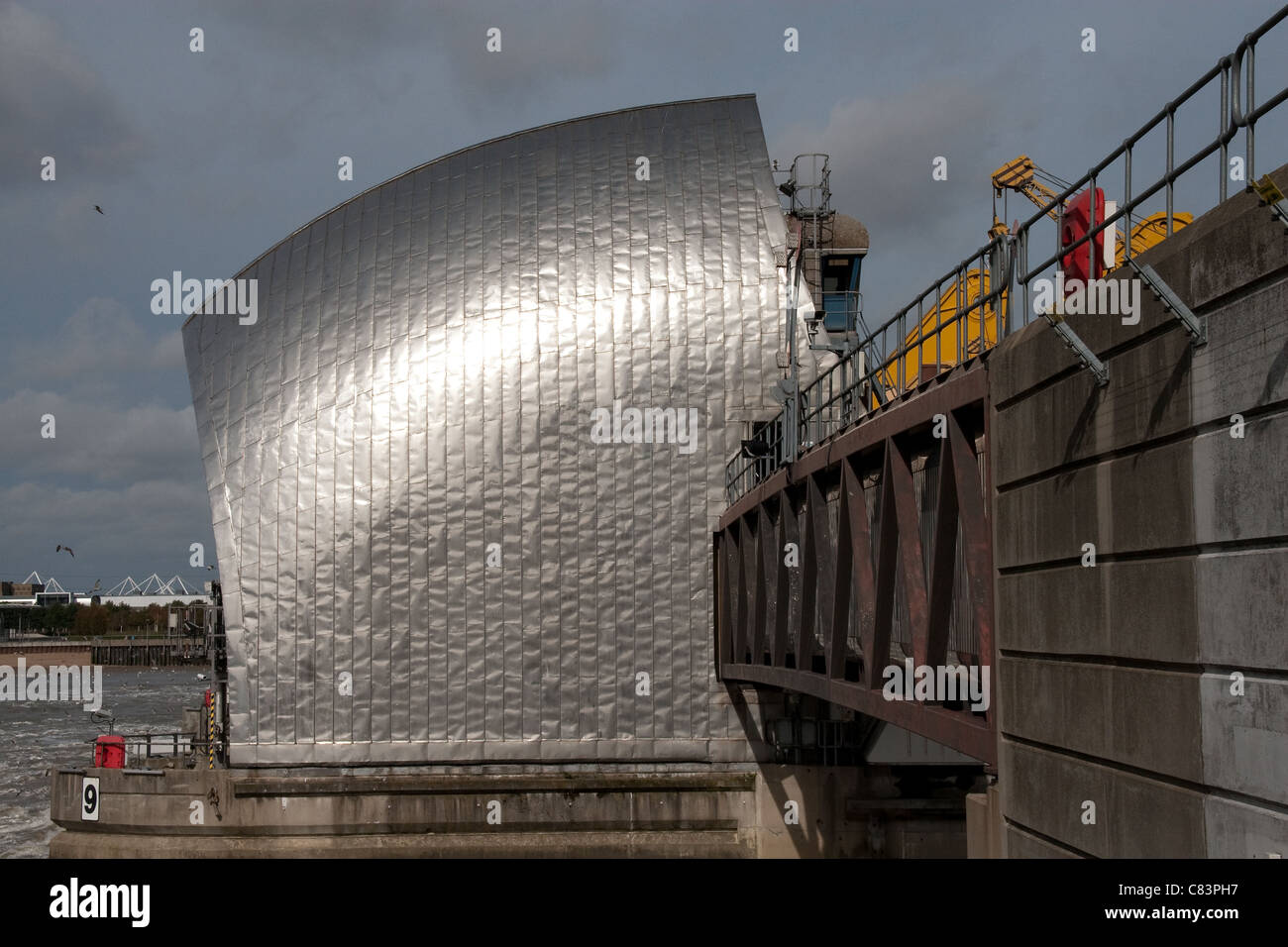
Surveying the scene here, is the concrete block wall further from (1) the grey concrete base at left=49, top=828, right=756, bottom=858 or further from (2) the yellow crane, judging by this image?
(1) the grey concrete base at left=49, top=828, right=756, bottom=858

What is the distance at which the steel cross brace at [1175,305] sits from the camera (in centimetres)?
673

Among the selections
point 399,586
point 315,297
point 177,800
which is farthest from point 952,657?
point 315,297

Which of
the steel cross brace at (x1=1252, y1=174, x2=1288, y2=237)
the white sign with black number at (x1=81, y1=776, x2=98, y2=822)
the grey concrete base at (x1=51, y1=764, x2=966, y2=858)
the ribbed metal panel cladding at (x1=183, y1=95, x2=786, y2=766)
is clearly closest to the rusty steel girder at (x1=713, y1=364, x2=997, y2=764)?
the steel cross brace at (x1=1252, y1=174, x2=1288, y2=237)

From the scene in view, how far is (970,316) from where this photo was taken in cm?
2558

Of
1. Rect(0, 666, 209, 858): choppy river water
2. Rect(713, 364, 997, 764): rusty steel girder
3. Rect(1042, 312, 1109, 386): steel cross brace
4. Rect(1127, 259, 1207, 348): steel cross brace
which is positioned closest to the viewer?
Rect(1127, 259, 1207, 348): steel cross brace

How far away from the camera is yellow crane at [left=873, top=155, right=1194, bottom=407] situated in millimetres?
10438

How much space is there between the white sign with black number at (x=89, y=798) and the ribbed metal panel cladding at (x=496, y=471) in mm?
3000

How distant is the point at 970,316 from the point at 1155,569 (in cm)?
1909

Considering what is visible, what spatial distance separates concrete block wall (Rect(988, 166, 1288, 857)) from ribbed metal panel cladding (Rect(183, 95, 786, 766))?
62.0 ft

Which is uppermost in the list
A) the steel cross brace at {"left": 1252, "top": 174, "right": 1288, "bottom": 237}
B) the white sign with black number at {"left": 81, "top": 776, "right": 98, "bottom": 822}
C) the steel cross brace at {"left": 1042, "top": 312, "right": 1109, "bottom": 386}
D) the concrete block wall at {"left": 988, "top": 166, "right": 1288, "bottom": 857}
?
the steel cross brace at {"left": 1252, "top": 174, "right": 1288, "bottom": 237}

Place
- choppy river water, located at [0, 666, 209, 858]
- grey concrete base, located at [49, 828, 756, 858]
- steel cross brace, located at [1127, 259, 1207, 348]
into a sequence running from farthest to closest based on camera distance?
1. choppy river water, located at [0, 666, 209, 858]
2. grey concrete base, located at [49, 828, 756, 858]
3. steel cross brace, located at [1127, 259, 1207, 348]

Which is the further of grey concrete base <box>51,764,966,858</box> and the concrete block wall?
grey concrete base <box>51,764,966,858</box>

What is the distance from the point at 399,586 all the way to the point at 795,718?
926 centimetres

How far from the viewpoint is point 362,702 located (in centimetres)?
2812
